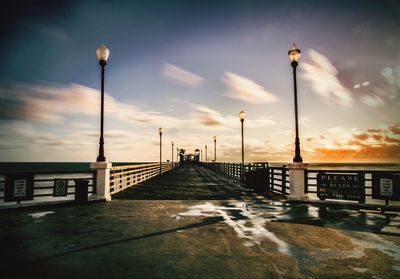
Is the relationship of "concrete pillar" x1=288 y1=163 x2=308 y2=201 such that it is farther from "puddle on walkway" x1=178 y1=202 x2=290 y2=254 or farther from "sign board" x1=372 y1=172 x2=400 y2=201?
"sign board" x1=372 y1=172 x2=400 y2=201

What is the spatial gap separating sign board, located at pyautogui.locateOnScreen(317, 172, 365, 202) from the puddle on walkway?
3.32 m

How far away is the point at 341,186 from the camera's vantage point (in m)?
10.2

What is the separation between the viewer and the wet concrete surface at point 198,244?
4055mm

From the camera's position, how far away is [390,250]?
4980 millimetres

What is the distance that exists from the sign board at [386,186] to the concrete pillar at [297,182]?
2.50 meters

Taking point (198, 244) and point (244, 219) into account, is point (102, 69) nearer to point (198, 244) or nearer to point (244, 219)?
point (244, 219)

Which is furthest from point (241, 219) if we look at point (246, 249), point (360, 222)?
point (360, 222)

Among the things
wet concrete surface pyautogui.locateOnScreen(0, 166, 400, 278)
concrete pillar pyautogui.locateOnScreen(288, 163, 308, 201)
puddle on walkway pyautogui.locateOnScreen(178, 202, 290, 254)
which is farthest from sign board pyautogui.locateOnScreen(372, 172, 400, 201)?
puddle on walkway pyautogui.locateOnScreen(178, 202, 290, 254)

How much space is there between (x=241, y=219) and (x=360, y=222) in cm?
324

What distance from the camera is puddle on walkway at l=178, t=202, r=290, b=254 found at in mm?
5586

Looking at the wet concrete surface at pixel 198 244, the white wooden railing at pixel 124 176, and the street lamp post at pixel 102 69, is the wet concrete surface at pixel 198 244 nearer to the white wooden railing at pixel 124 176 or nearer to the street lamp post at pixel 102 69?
the street lamp post at pixel 102 69

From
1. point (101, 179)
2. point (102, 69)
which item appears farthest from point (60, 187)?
point (102, 69)

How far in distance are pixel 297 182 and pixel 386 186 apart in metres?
3.04

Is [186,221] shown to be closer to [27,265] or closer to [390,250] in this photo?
[27,265]
